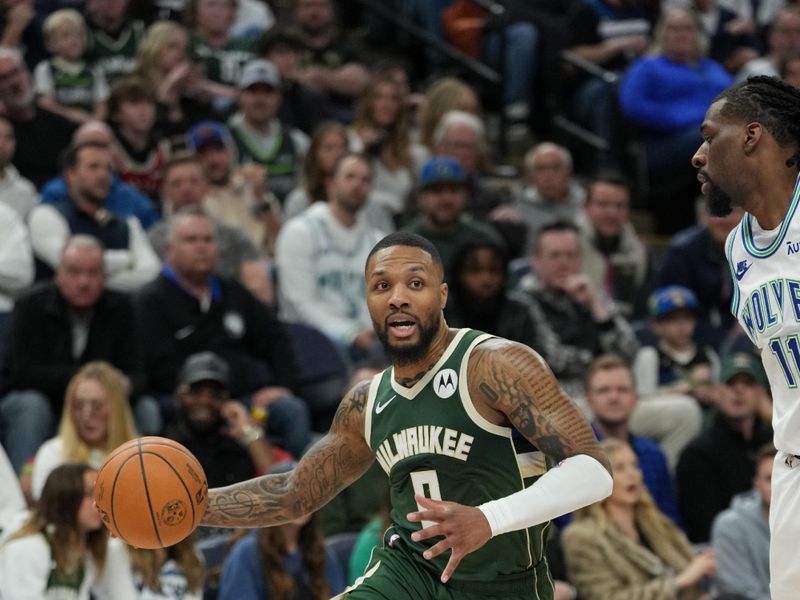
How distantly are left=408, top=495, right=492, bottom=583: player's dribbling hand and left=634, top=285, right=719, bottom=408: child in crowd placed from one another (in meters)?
5.76

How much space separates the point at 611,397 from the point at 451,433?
420cm

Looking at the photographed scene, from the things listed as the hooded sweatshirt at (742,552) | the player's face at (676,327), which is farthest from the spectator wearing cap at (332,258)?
the hooded sweatshirt at (742,552)

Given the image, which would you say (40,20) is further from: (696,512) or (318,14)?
(696,512)

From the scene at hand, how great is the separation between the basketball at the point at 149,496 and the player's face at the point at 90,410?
298 centimetres

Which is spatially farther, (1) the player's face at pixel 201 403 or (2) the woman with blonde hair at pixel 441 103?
(2) the woman with blonde hair at pixel 441 103

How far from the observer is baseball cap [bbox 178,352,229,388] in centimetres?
891

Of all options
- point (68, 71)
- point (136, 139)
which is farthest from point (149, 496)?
point (68, 71)

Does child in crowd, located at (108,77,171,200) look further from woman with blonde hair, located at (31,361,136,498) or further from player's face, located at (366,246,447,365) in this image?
player's face, located at (366,246,447,365)

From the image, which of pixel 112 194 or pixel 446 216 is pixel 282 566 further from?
pixel 112 194

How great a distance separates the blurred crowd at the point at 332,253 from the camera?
28.3ft

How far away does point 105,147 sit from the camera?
10180 mm

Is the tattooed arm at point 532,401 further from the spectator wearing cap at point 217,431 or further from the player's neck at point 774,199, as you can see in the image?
the spectator wearing cap at point 217,431

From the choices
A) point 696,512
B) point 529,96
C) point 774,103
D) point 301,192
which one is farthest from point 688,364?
point 774,103

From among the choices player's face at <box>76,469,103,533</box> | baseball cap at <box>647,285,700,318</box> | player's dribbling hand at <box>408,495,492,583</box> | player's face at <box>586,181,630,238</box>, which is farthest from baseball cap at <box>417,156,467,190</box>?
player's dribbling hand at <box>408,495,492,583</box>
